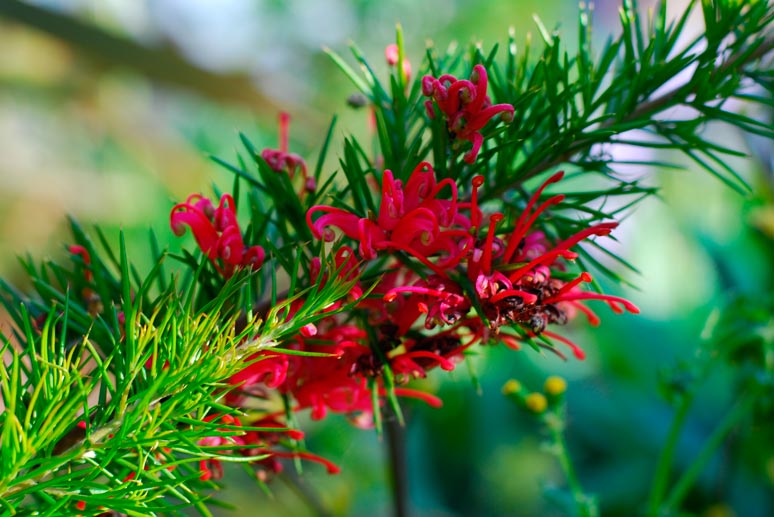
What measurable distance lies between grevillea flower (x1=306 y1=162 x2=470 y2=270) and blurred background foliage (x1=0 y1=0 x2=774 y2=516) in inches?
2.9

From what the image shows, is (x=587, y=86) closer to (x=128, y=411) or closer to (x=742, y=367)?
(x=128, y=411)

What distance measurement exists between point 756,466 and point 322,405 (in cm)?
49

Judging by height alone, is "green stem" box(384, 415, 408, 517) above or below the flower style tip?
below

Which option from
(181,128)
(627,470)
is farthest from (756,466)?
(181,128)

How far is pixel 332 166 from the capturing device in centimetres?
111

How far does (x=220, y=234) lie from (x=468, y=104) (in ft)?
0.27

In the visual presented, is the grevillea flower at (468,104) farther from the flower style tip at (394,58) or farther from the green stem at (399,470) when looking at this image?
the green stem at (399,470)

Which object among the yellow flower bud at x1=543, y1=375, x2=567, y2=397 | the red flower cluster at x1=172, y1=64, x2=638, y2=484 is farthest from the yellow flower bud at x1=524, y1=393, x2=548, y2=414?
the red flower cluster at x1=172, y1=64, x2=638, y2=484

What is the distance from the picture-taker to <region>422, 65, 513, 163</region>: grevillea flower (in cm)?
19

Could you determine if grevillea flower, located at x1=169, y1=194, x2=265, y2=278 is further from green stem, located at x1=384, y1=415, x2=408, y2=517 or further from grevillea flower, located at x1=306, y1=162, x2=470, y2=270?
green stem, located at x1=384, y1=415, x2=408, y2=517

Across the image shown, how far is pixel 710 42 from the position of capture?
223 mm

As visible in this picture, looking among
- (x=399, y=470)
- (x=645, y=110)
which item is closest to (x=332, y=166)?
(x=399, y=470)

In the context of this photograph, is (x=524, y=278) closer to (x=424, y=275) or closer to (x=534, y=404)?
(x=424, y=275)

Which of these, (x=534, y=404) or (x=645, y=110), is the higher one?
(x=645, y=110)
